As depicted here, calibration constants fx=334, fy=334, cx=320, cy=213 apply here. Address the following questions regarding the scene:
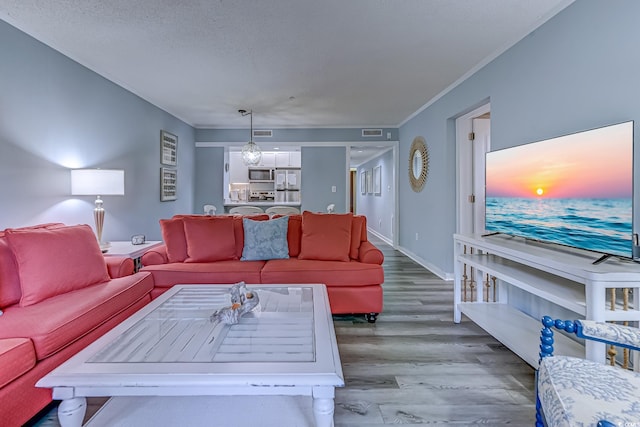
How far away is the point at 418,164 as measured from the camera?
532cm

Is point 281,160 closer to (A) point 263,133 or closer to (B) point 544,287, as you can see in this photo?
(A) point 263,133

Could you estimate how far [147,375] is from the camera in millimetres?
1210

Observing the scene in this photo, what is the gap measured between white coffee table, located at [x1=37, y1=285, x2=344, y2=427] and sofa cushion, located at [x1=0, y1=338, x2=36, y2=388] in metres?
0.33

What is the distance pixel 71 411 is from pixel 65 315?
2.38ft

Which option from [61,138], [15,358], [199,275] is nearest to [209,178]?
[61,138]

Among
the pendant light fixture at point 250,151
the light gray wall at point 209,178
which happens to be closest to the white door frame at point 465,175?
the pendant light fixture at point 250,151

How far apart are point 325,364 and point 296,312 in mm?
648

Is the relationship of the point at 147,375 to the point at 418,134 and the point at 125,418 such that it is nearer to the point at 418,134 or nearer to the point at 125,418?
the point at 125,418

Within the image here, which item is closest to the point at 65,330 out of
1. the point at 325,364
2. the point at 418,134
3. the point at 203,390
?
the point at 203,390

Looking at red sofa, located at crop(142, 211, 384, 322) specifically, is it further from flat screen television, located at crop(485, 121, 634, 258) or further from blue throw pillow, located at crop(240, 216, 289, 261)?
flat screen television, located at crop(485, 121, 634, 258)

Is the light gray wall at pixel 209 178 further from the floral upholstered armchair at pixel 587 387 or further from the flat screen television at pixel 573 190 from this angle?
the floral upholstered armchair at pixel 587 387

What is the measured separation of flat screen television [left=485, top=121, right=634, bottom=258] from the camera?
1.66 meters

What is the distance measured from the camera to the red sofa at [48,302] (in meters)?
1.48

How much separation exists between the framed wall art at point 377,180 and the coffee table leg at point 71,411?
7.52m
